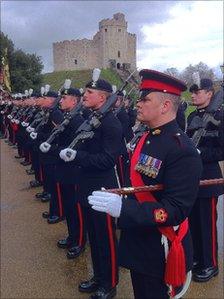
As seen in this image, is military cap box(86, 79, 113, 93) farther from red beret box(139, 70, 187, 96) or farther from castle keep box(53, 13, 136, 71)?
castle keep box(53, 13, 136, 71)

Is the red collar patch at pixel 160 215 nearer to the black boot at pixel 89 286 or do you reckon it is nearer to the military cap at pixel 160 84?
the military cap at pixel 160 84

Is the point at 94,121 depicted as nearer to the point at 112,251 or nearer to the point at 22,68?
the point at 112,251

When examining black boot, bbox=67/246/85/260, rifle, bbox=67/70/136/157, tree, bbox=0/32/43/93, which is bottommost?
black boot, bbox=67/246/85/260

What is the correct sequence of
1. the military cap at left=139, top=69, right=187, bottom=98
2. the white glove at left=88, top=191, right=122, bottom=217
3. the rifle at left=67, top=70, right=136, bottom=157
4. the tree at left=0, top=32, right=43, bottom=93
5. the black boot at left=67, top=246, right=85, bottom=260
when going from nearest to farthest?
the white glove at left=88, top=191, right=122, bottom=217 < the military cap at left=139, top=69, right=187, bottom=98 < the rifle at left=67, top=70, right=136, bottom=157 < the black boot at left=67, top=246, right=85, bottom=260 < the tree at left=0, top=32, right=43, bottom=93

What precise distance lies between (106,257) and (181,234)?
1.70 m

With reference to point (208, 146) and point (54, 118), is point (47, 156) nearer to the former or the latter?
point (54, 118)

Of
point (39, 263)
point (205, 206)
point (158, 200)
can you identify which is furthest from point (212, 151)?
point (39, 263)

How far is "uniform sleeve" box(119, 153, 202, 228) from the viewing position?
2498 mm

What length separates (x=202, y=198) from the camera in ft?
15.3

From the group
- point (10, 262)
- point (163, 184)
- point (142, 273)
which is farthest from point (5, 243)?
point (163, 184)

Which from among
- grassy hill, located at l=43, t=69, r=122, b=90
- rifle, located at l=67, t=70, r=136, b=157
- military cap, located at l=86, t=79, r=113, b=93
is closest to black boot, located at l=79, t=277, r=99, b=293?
rifle, located at l=67, t=70, r=136, b=157

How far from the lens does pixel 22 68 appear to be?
35.8 metres

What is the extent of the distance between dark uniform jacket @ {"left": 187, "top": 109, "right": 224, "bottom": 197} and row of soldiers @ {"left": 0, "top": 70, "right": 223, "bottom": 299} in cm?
1

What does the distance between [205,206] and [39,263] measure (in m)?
2.17
